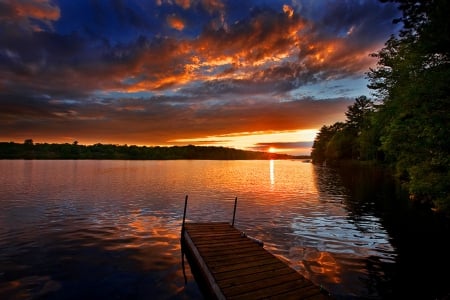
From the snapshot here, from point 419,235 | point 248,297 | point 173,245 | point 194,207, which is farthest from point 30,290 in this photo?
point 419,235

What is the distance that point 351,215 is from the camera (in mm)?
26594

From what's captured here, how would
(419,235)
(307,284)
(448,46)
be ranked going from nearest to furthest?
1. (307,284)
2. (448,46)
3. (419,235)

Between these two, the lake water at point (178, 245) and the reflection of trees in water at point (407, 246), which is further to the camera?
the lake water at point (178, 245)

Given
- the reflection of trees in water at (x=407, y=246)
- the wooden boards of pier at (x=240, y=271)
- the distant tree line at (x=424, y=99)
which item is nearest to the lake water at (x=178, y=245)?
the reflection of trees in water at (x=407, y=246)

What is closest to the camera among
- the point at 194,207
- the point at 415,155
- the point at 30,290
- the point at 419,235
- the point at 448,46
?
the point at 30,290

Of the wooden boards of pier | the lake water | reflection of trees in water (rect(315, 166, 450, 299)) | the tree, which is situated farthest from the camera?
the tree

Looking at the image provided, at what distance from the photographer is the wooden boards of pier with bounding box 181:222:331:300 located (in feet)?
31.0

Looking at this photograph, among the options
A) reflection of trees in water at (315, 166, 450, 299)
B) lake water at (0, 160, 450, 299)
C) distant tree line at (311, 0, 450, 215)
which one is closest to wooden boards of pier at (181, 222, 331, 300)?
lake water at (0, 160, 450, 299)

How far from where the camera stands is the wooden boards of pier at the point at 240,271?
9461mm

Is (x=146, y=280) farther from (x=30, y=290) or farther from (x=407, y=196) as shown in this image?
(x=407, y=196)

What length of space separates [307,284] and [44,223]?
2352 cm

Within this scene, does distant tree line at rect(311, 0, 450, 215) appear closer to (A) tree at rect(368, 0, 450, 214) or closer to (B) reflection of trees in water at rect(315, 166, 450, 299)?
(A) tree at rect(368, 0, 450, 214)

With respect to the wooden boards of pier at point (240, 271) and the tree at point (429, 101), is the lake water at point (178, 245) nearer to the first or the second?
the wooden boards of pier at point (240, 271)

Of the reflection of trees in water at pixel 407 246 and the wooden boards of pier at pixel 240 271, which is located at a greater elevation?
the wooden boards of pier at pixel 240 271
